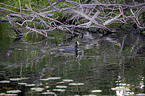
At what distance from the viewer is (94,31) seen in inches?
1056

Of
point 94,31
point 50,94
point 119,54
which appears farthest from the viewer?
point 94,31

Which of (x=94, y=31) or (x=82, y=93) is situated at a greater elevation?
(x=94, y=31)

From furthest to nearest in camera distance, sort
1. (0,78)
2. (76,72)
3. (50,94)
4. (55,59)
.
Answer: (55,59)
(76,72)
(0,78)
(50,94)

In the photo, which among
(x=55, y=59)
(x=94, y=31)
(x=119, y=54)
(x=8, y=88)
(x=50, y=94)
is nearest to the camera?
(x=50, y=94)

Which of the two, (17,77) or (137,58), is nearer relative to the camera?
(17,77)

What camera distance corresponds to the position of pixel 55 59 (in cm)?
1129

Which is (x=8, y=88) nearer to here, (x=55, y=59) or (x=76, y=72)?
(x=76, y=72)

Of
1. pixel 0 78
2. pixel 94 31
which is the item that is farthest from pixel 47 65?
pixel 94 31

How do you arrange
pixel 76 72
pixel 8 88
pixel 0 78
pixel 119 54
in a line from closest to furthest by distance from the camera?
pixel 8 88, pixel 0 78, pixel 76 72, pixel 119 54

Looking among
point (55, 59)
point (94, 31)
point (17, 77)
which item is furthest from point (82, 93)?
point (94, 31)

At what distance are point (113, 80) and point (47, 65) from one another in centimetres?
265

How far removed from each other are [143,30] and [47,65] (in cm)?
1860

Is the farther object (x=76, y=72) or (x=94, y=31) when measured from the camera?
(x=94, y=31)

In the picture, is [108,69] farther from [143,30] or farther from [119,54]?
[143,30]
